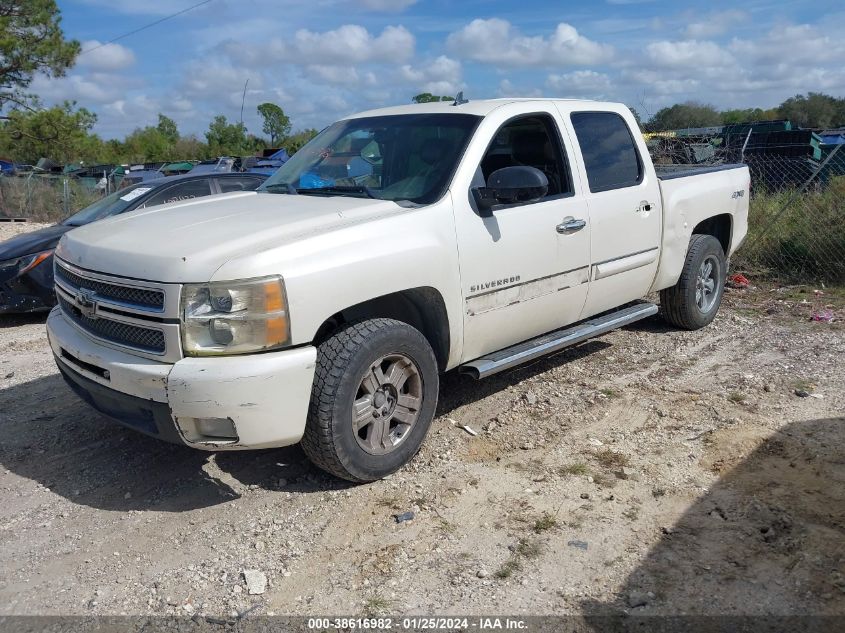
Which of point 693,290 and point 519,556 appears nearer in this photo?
point 519,556

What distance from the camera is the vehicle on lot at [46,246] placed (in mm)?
7609

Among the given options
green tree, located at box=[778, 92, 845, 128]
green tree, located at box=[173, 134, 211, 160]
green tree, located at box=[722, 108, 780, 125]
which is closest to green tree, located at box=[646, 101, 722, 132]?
green tree, located at box=[778, 92, 845, 128]

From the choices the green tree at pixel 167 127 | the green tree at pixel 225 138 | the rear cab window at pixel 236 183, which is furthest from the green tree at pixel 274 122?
the rear cab window at pixel 236 183

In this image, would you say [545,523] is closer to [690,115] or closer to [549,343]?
[549,343]

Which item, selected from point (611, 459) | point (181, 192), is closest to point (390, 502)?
point (611, 459)

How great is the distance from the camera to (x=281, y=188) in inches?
198

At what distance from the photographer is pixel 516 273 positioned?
4605 mm

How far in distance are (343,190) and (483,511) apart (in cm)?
212

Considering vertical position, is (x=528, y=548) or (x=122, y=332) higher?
(x=122, y=332)

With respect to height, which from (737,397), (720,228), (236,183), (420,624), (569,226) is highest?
(236,183)

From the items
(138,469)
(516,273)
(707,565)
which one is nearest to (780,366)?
(516,273)

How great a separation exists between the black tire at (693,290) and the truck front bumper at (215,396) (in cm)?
414

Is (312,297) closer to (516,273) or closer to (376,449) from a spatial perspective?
(376,449)

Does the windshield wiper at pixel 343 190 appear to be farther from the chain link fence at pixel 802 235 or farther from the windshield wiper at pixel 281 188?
the chain link fence at pixel 802 235
